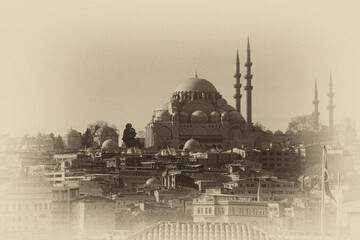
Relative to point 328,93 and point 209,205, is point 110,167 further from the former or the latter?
point 209,205

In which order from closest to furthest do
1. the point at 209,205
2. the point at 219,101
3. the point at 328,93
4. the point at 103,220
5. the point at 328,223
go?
the point at 328,223 → the point at 103,220 → the point at 209,205 → the point at 328,93 → the point at 219,101

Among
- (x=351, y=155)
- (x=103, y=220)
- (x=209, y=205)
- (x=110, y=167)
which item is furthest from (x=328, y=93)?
(x=103, y=220)

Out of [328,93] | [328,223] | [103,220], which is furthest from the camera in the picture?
[328,93]

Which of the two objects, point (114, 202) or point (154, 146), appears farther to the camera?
point (154, 146)

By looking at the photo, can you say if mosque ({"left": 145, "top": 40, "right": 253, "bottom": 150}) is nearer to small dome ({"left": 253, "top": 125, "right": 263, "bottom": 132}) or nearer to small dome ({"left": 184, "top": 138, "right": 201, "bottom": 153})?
small dome ({"left": 184, "top": 138, "right": 201, "bottom": 153})

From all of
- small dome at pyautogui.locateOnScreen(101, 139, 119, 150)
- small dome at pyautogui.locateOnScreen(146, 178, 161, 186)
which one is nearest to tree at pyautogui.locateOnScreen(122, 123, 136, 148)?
small dome at pyautogui.locateOnScreen(101, 139, 119, 150)

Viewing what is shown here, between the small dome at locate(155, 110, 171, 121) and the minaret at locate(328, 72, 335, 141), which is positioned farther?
the small dome at locate(155, 110, 171, 121)

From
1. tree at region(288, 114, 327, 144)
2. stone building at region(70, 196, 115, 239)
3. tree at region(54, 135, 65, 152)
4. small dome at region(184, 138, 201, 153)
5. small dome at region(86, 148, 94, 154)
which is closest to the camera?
stone building at region(70, 196, 115, 239)
